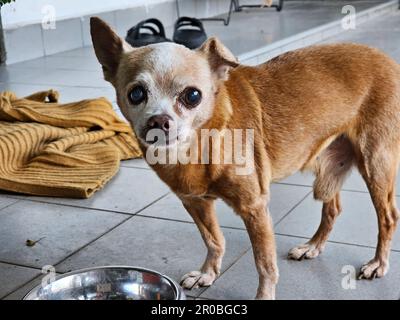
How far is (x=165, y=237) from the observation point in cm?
255


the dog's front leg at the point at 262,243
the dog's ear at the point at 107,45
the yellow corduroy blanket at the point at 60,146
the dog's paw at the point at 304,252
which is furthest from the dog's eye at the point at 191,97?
the yellow corduroy blanket at the point at 60,146

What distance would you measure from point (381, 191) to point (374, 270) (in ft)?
0.87

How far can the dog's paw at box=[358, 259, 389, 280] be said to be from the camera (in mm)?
2193

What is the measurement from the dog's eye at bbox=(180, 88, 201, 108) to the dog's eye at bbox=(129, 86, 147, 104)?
3.9 inches

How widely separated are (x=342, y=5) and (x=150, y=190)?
648 centimetres

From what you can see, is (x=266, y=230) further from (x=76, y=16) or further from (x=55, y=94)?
(x=76, y=16)

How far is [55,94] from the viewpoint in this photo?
3967 millimetres

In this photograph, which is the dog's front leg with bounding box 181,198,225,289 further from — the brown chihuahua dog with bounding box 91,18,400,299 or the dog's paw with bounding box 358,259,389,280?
the dog's paw with bounding box 358,259,389,280

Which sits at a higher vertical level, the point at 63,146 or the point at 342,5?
the point at 63,146

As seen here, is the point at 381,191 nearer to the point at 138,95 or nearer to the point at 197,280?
the point at 197,280

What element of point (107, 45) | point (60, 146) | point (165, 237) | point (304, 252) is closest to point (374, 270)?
point (304, 252)

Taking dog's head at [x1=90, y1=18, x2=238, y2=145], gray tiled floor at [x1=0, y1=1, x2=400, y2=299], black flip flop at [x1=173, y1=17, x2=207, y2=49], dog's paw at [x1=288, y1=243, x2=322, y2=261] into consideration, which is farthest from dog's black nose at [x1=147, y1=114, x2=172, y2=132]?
black flip flop at [x1=173, y1=17, x2=207, y2=49]
